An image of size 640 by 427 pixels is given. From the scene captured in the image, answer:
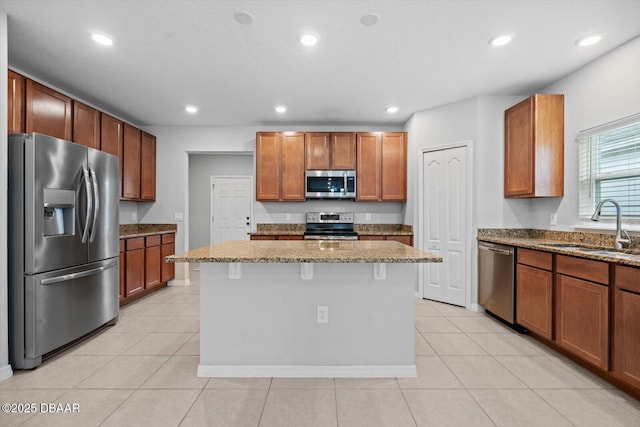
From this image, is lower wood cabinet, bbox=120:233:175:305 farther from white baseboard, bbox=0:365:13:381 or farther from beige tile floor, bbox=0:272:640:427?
white baseboard, bbox=0:365:13:381

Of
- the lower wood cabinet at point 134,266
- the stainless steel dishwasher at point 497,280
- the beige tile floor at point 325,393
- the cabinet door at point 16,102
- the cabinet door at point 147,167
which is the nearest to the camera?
A: the beige tile floor at point 325,393

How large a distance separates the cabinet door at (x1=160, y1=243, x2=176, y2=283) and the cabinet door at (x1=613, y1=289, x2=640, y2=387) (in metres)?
5.05

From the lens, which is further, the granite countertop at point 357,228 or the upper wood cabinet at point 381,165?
the granite countertop at point 357,228

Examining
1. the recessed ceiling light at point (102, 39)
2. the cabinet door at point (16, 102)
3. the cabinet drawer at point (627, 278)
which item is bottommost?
the cabinet drawer at point (627, 278)

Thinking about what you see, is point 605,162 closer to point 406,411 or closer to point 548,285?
point 548,285

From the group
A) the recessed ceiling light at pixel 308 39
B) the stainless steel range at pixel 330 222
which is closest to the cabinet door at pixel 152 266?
the stainless steel range at pixel 330 222

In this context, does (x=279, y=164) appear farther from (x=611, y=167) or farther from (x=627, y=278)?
(x=627, y=278)

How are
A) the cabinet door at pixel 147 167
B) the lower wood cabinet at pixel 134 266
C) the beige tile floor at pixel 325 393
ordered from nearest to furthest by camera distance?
1. the beige tile floor at pixel 325 393
2. the lower wood cabinet at pixel 134 266
3. the cabinet door at pixel 147 167

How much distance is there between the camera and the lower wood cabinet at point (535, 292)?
2549 millimetres

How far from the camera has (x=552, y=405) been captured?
1842mm

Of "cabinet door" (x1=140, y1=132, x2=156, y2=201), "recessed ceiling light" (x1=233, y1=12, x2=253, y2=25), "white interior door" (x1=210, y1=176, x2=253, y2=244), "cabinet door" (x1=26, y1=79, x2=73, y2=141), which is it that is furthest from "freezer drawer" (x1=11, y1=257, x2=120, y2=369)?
"white interior door" (x1=210, y1=176, x2=253, y2=244)

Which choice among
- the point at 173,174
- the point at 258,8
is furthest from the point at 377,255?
the point at 173,174

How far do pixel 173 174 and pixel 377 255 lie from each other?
164 inches

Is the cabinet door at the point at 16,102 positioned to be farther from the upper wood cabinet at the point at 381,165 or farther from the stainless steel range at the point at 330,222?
the upper wood cabinet at the point at 381,165
